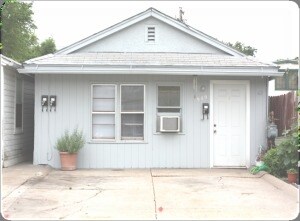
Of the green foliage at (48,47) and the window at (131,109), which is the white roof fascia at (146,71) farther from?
the green foliage at (48,47)

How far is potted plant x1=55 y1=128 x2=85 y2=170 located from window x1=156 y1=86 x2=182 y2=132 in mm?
2315

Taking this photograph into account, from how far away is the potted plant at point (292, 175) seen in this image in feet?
29.6

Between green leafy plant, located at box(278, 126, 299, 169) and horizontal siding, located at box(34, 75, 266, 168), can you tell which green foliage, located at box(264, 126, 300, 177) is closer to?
green leafy plant, located at box(278, 126, 299, 169)

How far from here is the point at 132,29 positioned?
1306cm

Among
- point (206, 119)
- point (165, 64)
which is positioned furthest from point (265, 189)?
point (165, 64)

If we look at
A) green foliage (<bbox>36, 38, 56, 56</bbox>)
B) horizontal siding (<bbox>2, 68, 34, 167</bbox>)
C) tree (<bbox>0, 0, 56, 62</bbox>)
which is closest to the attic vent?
horizontal siding (<bbox>2, 68, 34, 167</bbox>)

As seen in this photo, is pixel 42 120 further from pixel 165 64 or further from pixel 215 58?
pixel 215 58

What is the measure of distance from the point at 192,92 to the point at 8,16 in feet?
58.2

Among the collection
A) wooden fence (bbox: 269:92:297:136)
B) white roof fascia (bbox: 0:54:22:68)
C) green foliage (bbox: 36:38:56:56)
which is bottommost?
wooden fence (bbox: 269:92:297:136)

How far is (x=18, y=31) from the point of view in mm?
26188

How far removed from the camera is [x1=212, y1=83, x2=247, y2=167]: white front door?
1187cm

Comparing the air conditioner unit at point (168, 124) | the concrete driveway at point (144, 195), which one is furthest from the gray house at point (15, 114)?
the air conditioner unit at point (168, 124)

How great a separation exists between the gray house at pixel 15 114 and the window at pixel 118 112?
2.23 meters

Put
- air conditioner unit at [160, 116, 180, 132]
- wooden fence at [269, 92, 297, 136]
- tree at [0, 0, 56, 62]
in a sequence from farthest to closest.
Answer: tree at [0, 0, 56, 62] → wooden fence at [269, 92, 297, 136] → air conditioner unit at [160, 116, 180, 132]
